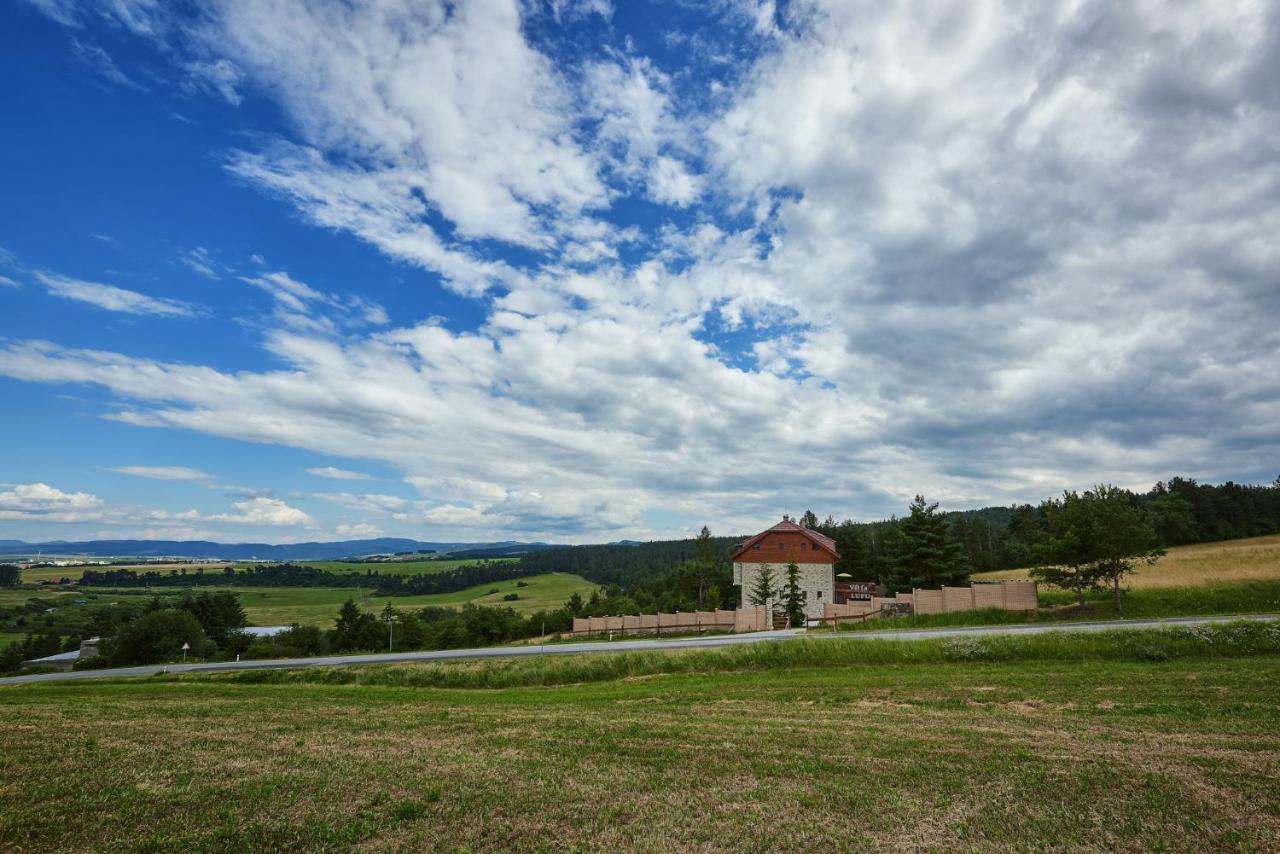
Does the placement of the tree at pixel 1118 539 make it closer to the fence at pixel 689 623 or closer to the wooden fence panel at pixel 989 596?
the wooden fence panel at pixel 989 596

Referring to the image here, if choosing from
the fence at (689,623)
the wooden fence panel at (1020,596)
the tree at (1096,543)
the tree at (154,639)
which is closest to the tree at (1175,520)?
the tree at (1096,543)

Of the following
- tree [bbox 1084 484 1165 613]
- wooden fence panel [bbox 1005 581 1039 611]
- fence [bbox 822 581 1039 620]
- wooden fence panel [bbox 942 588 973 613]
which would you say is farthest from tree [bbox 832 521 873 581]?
tree [bbox 1084 484 1165 613]

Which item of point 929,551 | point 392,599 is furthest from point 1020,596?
point 392,599

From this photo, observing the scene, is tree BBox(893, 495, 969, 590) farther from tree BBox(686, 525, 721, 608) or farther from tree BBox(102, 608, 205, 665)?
tree BBox(102, 608, 205, 665)

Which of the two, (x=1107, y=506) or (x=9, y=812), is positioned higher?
(x=1107, y=506)

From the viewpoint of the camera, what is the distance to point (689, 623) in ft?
186

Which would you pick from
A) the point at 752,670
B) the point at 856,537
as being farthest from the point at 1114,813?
the point at 856,537

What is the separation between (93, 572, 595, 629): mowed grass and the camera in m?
135

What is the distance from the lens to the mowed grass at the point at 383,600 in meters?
135

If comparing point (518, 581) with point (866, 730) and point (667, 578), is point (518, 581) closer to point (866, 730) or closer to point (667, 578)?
point (667, 578)

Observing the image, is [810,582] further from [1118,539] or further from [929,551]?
[1118,539]

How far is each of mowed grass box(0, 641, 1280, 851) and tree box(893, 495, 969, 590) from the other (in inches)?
1530

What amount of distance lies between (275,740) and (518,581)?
592 feet

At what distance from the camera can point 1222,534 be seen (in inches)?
3762
